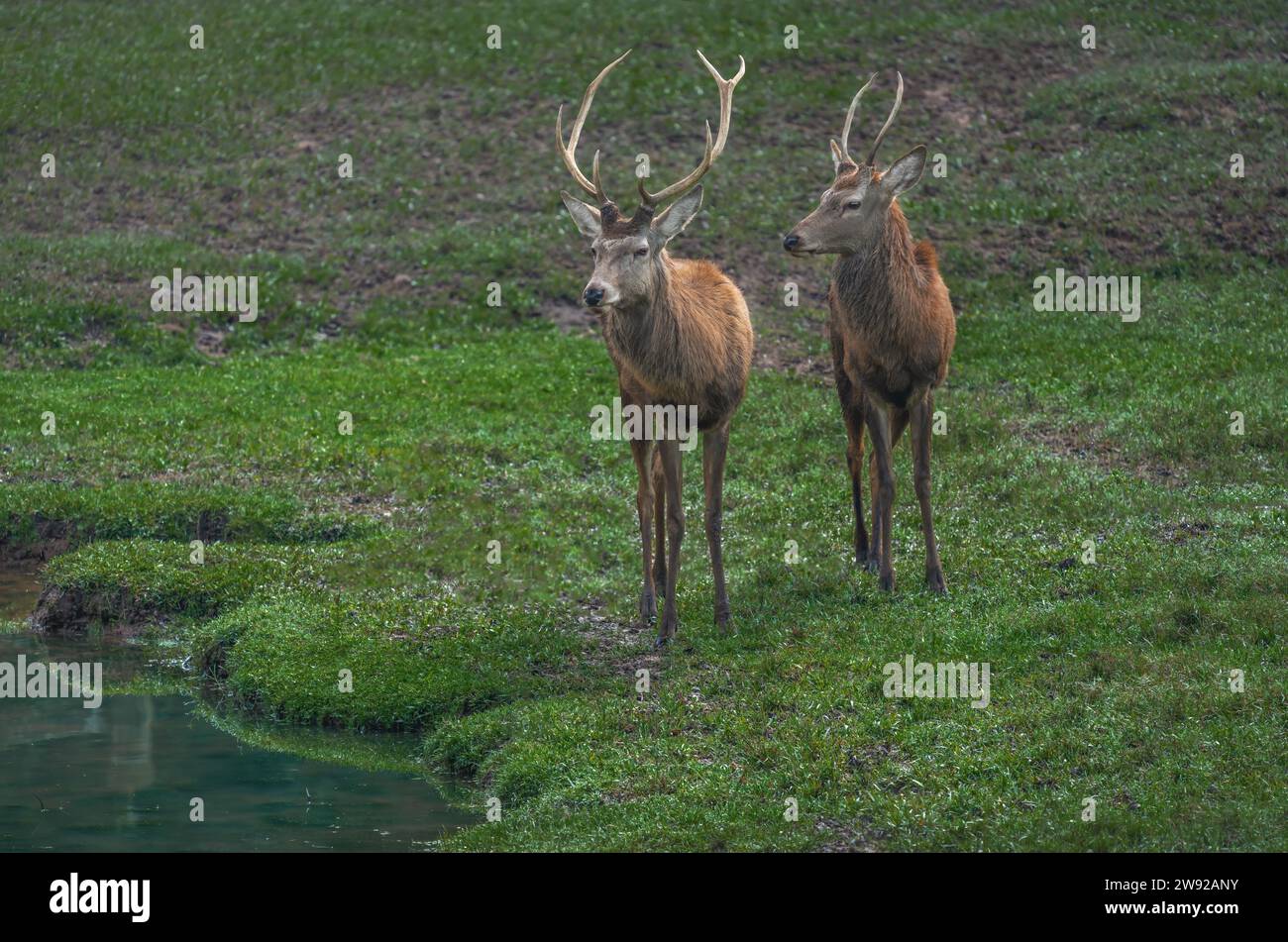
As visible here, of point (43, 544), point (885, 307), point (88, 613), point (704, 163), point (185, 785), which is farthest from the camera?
point (43, 544)

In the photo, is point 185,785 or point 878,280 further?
point 878,280

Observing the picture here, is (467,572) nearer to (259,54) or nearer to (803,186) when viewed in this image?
(803,186)

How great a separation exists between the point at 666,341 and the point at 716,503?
136cm

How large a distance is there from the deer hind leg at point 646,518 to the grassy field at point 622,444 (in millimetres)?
A: 246

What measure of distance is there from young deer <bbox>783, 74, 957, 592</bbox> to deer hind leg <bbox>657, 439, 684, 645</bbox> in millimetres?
1663

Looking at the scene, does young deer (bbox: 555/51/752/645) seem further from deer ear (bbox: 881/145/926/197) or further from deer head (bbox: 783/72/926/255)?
deer ear (bbox: 881/145/926/197)

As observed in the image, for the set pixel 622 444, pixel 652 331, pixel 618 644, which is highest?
pixel 652 331

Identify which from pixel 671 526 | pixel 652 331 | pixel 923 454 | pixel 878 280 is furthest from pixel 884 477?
pixel 652 331

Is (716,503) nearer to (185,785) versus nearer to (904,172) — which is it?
(904,172)

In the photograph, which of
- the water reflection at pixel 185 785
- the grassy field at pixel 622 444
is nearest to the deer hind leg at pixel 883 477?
the grassy field at pixel 622 444

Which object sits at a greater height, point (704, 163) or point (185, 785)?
point (704, 163)

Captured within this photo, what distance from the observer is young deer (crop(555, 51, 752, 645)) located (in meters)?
11.8

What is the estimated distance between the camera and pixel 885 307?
1252cm

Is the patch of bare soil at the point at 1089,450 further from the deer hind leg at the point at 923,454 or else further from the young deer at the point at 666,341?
the young deer at the point at 666,341
